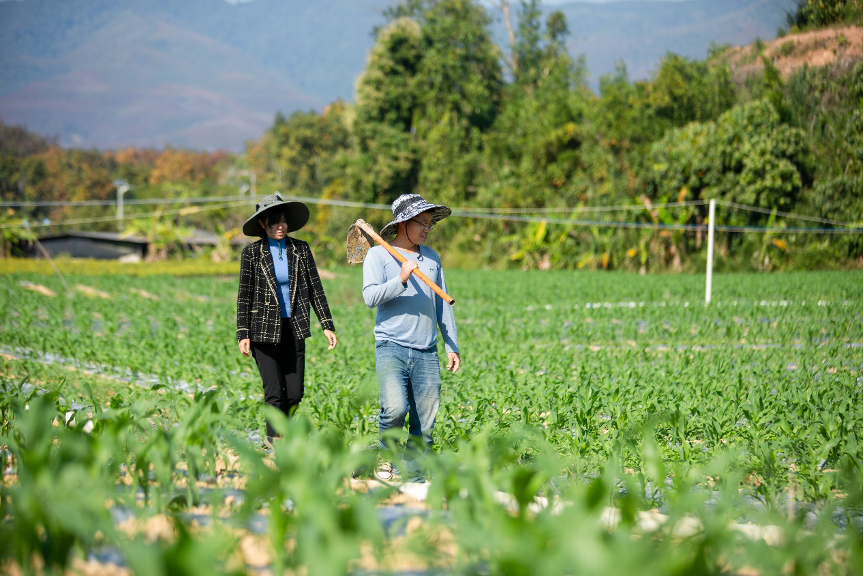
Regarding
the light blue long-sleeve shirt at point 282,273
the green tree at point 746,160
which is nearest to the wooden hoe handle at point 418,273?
the light blue long-sleeve shirt at point 282,273

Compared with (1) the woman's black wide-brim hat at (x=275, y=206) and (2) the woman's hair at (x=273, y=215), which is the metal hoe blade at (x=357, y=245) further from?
(2) the woman's hair at (x=273, y=215)

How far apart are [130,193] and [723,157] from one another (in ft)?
205

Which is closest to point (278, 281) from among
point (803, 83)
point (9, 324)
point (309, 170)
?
point (9, 324)

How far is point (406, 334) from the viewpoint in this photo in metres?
3.97

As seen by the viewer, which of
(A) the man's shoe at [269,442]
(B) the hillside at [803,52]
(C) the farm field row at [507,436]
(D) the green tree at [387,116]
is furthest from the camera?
(D) the green tree at [387,116]

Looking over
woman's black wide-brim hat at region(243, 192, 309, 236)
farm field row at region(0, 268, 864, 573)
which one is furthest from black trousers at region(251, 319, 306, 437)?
woman's black wide-brim hat at region(243, 192, 309, 236)

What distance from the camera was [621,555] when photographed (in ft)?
5.57

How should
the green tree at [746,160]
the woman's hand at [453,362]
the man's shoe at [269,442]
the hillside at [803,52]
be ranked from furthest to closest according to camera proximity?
1. the hillside at [803,52]
2. the green tree at [746,160]
3. the man's shoe at [269,442]
4. the woman's hand at [453,362]

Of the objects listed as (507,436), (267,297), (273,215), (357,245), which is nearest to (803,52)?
(357,245)

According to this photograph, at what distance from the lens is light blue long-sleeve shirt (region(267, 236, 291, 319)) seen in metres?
4.50

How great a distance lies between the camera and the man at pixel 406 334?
155 inches

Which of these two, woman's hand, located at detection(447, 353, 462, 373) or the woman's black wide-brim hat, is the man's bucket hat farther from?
woman's hand, located at detection(447, 353, 462, 373)

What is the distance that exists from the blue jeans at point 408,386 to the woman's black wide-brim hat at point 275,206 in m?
1.03

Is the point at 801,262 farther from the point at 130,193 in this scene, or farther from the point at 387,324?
the point at 130,193
